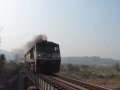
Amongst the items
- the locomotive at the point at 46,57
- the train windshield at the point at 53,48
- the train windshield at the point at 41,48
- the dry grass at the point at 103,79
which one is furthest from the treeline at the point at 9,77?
the train windshield at the point at 53,48

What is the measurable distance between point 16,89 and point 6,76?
7736mm

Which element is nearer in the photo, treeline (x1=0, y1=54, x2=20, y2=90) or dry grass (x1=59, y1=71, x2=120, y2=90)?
dry grass (x1=59, y1=71, x2=120, y2=90)

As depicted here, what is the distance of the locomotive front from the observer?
2719 cm

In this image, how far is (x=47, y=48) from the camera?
28.3 m

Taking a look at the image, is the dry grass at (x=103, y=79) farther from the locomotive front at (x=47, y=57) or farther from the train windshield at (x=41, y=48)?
the train windshield at (x=41, y=48)

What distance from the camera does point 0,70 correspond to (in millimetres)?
74625

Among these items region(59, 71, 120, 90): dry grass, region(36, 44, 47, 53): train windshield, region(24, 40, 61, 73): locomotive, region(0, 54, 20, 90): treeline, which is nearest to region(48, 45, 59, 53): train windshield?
region(24, 40, 61, 73): locomotive

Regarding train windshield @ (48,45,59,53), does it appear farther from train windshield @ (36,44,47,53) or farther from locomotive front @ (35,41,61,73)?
train windshield @ (36,44,47,53)

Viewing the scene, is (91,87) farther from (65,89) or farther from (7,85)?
(7,85)

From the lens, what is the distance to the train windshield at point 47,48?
27.8 metres

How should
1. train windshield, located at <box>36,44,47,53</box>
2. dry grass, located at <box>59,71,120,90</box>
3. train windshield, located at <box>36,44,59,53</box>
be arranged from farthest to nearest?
dry grass, located at <box>59,71,120,90</box>, train windshield, located at <box>36,44,59,53</box>, train windshield, located at <box>36,44,47,53</box>

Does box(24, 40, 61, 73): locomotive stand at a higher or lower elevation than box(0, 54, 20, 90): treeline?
higher

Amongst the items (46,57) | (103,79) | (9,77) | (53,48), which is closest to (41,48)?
(46,57)

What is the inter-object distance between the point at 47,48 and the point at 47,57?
4.31 feet
